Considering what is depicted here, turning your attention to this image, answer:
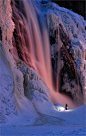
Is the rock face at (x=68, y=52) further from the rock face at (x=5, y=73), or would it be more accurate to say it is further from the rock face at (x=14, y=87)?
the rock face at (x=5, y=73)

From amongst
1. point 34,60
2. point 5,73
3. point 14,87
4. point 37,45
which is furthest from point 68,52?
point 5,73

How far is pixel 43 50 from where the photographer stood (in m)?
17.5

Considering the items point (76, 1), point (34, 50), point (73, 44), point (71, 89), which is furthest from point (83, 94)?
point (76, 1)

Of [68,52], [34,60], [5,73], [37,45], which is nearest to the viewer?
[5,73]

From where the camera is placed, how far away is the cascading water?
1485 cm

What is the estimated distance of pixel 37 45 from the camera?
54.0 ft

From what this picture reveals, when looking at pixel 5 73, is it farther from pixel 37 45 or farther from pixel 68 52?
pixel 68 52

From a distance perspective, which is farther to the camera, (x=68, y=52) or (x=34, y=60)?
(x=68, y=52)

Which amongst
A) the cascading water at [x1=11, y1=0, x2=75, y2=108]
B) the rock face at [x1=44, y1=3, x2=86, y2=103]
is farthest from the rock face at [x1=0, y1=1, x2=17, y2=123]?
the rock face at [x1=44, y1=3, x2=86, y2=103]

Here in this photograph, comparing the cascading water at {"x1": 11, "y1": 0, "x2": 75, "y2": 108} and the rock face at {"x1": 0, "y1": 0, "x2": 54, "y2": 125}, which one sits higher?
the cascading water at {"x1": 11, "y1": 0, "x2": 75, "y2": 108}

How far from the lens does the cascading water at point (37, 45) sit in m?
14.8

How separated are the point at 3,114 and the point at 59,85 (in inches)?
439

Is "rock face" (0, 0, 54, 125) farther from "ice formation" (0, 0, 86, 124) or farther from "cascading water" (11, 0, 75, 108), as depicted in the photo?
"cascading water" (11, 0, 75, 108)

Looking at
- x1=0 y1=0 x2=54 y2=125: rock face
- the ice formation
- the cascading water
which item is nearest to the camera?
x1=0 y1=0 x2=54 y2=125: rock face
